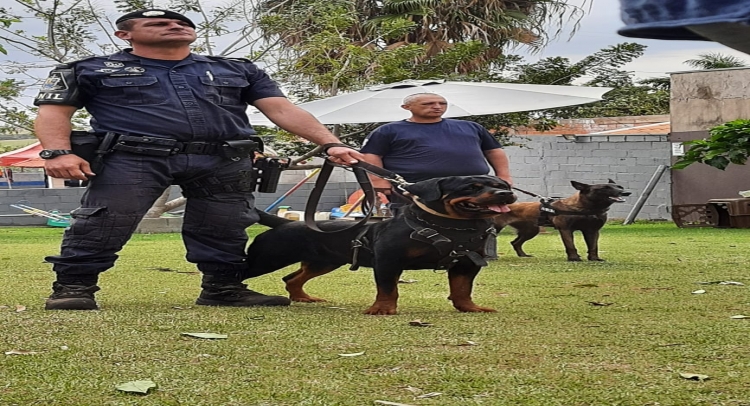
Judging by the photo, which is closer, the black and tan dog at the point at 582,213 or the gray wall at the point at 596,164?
the black and tan dog at the point at 582,213

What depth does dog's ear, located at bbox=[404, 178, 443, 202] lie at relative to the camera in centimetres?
543

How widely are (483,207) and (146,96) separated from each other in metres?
1.70

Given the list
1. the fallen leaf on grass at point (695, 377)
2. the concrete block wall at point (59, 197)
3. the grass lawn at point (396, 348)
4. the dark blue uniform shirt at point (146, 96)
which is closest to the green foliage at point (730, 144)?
the grass lawn at point (396, 348)

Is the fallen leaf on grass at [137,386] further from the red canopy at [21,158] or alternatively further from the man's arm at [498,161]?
the red canopy at [21,158]

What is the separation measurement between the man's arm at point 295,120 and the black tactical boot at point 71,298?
4.12 ft

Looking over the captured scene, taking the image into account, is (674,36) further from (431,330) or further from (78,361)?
(431,330)

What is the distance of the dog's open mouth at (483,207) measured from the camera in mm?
5262

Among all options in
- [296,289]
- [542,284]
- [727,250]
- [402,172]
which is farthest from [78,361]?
[727,250]

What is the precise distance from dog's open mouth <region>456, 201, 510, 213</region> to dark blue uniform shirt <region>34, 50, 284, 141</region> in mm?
1266

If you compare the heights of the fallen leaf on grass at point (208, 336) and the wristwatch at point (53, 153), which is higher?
the wristwatch at point (53, 153)

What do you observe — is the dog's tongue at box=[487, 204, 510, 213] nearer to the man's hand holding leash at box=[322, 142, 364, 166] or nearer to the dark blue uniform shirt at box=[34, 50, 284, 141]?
the man's hand holding leash at box=[322, 142, 364, 166]

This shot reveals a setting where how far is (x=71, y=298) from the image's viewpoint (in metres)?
5.66

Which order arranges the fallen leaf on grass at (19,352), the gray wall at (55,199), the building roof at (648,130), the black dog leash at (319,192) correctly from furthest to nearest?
1. the gray wall at (55,199)
2. the building roof at (648,130)
3. the black dog leash at (319,192)
4. the fallen leaf on grass at (19,352)

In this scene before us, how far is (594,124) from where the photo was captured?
88.9 ft
